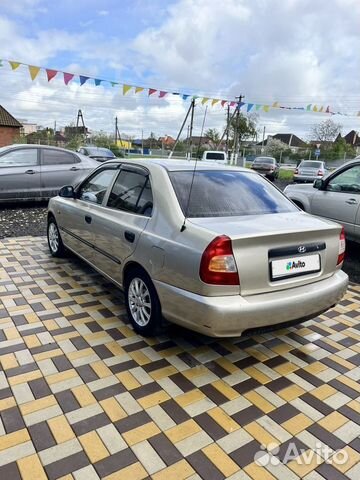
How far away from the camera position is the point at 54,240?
5.25m

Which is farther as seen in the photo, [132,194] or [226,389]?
[132,194]

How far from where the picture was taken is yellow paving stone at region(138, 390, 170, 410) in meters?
2.36

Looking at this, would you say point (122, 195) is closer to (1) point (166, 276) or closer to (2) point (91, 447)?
(1) point (166, 276)

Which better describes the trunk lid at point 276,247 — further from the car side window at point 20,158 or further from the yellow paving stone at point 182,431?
the car side window at point 20,158

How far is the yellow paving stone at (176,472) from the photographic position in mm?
1846

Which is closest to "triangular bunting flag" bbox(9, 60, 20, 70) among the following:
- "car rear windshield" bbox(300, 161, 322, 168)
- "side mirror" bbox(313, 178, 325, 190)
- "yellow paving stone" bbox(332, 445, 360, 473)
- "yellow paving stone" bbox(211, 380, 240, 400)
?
"side mirror" bbox(313, 178, 325, 190)

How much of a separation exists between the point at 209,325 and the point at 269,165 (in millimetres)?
21106

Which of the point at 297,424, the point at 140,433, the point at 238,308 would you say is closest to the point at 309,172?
the point at 238,308

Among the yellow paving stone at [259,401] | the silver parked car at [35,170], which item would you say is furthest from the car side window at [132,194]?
the silver parked car at [35,170]

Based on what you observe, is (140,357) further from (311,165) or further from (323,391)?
(311,165)

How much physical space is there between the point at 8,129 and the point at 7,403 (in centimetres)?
3480

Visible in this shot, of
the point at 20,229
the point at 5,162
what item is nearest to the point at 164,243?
the point at 20,229

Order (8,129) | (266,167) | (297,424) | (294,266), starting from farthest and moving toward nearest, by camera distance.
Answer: (8,129) < (266,167) < (294,266) < (297,424)

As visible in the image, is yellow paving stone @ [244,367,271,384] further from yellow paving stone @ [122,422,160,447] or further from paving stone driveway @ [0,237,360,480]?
yellow paving stone @ [122,422,160,447]
